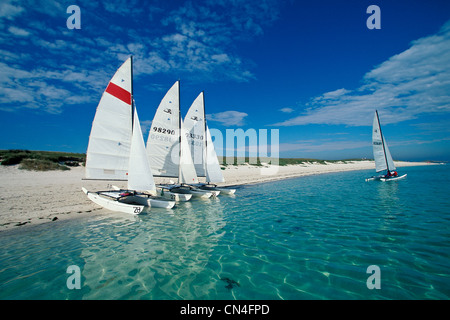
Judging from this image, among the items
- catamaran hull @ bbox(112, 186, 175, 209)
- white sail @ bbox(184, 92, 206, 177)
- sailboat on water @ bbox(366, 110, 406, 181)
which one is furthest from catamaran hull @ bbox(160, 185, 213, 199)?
sailboat on water @ bbox(366, 110, 406, 181)

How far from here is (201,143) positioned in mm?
22094

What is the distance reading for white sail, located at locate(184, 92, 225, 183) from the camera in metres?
21.3

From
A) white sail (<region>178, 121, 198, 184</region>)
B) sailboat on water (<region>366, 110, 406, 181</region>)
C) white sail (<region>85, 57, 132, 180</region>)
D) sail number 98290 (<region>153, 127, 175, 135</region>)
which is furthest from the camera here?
sailboat on water (<region>366, 110, 406, 181</region>)

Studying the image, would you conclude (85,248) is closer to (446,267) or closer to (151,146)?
(151,146)

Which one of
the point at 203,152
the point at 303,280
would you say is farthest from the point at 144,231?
the point at 203,152

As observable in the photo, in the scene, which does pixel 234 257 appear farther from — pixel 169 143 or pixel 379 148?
pixel 379 148

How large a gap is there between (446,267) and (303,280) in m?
5.19

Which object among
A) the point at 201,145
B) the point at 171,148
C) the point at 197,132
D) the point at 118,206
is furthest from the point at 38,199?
the point at 197,132

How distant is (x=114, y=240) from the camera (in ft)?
30.3

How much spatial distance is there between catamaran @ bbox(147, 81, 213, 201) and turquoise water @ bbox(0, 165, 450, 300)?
23.4ft

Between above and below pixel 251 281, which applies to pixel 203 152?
above

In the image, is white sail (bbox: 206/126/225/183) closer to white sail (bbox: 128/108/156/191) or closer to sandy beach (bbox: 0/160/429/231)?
white sail (bbox: 128/108/156/191)

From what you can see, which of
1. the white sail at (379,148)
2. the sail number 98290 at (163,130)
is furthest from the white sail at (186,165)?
the white sail at (379,148)
